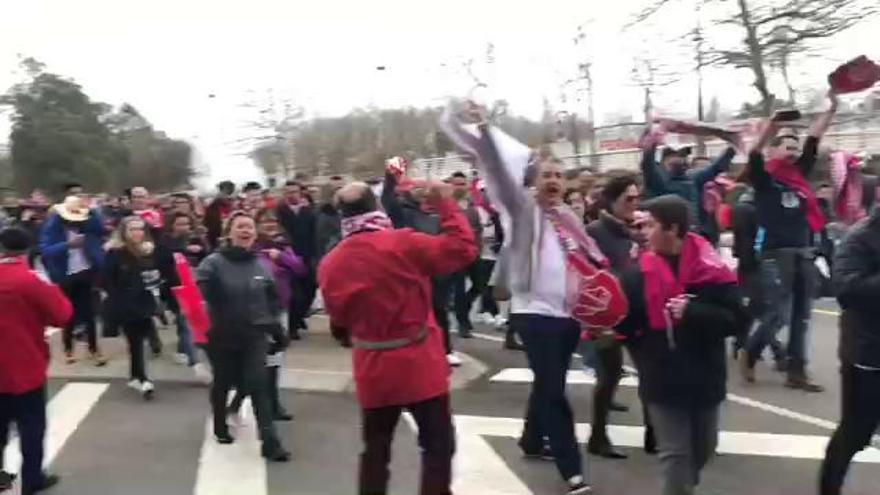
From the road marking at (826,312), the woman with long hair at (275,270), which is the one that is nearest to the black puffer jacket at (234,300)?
the woman with long hair at (275,270)

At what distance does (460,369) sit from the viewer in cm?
976

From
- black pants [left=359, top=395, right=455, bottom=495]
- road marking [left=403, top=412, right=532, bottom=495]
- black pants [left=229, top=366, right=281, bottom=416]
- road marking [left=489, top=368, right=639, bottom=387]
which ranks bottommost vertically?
road marking [left=489, top=368, right=639, bottom=387]

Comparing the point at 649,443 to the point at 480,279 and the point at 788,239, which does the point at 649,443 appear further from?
the point at 480,279

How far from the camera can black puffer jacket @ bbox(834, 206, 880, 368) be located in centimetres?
464

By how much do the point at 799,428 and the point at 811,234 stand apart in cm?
174

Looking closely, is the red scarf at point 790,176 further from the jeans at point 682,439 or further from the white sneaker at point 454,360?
the jeans at point 682,439

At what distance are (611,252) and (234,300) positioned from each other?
8.26 ft

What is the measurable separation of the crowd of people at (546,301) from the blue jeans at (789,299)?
2 centimetres

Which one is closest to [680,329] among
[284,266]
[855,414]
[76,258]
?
[855,414]

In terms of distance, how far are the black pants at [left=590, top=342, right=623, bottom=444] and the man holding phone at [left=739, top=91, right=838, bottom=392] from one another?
2.11 metres

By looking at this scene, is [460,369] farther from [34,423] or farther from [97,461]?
[34,423]

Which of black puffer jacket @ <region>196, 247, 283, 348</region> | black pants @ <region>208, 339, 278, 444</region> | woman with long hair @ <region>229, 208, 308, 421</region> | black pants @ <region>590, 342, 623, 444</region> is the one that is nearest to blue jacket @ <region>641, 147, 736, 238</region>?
black pants @ <region>590, 342, 623, 444</region>

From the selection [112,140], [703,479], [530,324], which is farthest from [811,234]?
[112,140]

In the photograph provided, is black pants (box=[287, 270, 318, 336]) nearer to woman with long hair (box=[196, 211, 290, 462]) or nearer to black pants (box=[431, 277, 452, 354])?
black pants (box=[431, 277, 452, 354])
